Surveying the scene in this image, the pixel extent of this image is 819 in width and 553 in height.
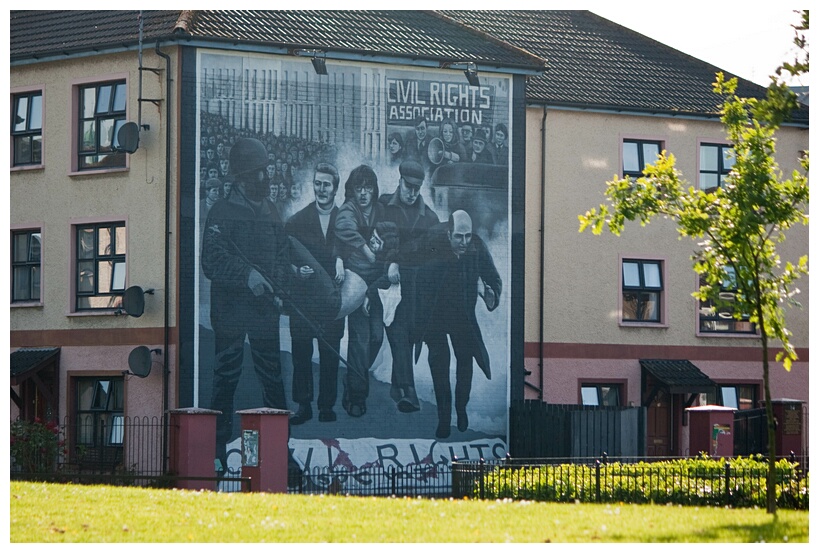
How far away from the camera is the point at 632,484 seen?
21844 millimetres

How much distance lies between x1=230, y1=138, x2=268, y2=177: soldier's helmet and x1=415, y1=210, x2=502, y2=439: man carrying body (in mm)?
4096

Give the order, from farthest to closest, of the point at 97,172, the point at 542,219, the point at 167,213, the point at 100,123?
the point at 542,219, the point at 100,123, the point at 97,172, the point at 167,213

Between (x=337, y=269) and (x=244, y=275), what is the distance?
2.08 m

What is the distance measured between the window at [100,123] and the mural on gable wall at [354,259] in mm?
2147

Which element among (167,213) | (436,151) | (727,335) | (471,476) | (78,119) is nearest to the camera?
(471,476)

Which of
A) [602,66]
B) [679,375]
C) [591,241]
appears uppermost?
[602,66]

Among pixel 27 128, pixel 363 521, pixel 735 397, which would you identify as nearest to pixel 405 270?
pixel 27 128

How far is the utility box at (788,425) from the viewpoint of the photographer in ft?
106

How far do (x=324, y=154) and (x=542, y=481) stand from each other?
34.3 feet

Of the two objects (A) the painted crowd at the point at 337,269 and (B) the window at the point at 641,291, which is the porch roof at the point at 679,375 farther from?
(A) the painted crowd at the point at 337,269

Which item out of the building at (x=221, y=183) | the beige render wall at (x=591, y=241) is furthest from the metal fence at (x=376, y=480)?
the beige render wall at (x=591, y=241)

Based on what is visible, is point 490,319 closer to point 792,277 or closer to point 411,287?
point 411,287

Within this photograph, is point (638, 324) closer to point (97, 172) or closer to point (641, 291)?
point (641, 291)

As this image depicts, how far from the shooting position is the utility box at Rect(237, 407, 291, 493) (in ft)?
79.2
